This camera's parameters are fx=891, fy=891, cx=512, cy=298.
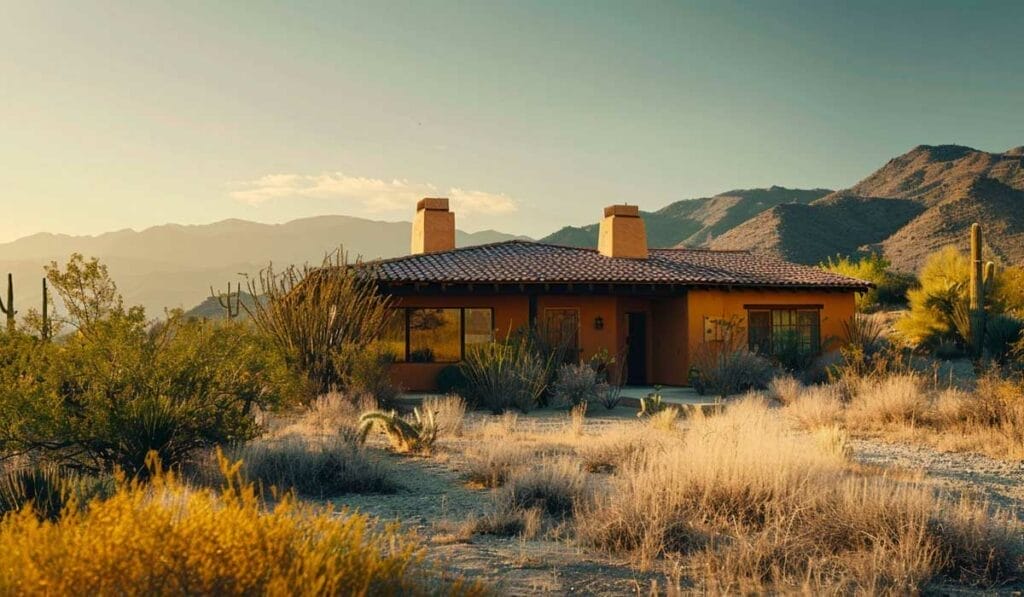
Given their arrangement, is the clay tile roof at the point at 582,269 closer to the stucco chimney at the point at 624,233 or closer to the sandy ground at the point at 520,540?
the stucco chimney at the point at 624,233

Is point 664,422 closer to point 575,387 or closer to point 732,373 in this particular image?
point 575,387

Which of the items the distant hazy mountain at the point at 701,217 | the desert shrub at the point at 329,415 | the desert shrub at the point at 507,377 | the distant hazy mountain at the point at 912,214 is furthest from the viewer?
the distant hazy mountain at the point at 701,217

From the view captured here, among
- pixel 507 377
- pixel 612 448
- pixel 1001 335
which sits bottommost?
pixel 612 448

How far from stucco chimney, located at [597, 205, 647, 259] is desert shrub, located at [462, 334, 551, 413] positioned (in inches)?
320

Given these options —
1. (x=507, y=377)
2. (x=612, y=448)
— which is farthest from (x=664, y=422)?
(x=507, y=377)

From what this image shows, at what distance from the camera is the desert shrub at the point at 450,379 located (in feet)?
67.4

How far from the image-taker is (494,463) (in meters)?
9.38

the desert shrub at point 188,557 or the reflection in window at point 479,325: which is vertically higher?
the reflection in window at point 479,325

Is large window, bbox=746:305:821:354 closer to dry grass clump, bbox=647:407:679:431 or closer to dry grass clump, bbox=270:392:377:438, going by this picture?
dry grass clump, bbox=647:407:679:431

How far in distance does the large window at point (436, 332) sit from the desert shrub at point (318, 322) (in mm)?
4643

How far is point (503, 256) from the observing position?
25359 millimetres

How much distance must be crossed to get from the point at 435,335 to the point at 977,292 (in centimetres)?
1328

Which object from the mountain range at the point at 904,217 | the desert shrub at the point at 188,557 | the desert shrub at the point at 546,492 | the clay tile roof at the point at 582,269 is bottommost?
the desert shrub at the point at 546,492

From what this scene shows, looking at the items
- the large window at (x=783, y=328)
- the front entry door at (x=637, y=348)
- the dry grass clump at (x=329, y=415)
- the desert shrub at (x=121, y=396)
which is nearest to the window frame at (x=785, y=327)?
the large window at (x=783, y=328)
